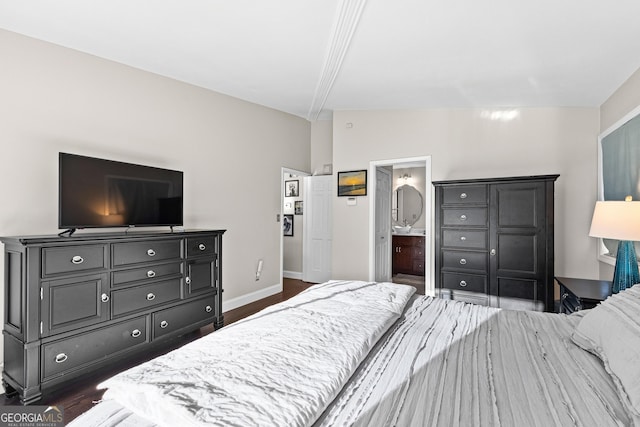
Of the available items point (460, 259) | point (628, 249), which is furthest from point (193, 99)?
point (628, 249)

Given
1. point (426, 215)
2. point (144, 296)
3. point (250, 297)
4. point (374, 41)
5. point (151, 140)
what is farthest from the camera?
point (250, 297)

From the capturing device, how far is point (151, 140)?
331cm

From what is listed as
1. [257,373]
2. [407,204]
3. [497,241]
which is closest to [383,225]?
[407,204]

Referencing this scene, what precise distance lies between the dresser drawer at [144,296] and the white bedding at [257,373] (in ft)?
5.30

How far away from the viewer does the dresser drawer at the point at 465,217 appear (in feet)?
10.9

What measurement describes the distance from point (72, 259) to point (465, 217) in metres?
3.46

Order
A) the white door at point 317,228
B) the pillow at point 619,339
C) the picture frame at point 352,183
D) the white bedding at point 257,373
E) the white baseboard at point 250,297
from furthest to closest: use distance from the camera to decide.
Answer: the white door at point 317,228 < the picture frame at point 352,183 < the white baseboard at point 250,297 < the pillow at point 619,339 < the white bedding at point 257,373

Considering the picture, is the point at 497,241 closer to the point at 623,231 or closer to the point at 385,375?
the point at 623,231

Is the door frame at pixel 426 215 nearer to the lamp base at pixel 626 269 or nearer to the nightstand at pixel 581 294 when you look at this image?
the nightstand at pixel 581 294

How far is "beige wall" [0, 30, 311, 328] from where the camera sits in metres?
2.44

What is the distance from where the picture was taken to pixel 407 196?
6395mm

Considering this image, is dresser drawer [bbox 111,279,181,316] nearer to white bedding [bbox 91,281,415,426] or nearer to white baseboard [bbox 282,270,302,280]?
white bedding [bbox 91,281,415,426]

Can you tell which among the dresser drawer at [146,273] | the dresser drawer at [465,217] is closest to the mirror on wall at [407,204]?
the dresser drawer at [465,217]

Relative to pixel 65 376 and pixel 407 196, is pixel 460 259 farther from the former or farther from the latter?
pixel 65 376
